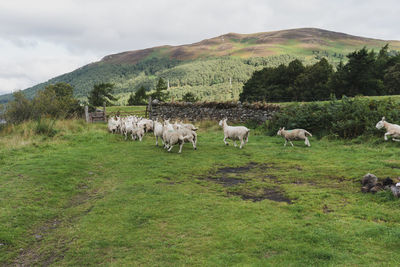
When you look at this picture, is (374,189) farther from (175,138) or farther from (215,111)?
(215,111)

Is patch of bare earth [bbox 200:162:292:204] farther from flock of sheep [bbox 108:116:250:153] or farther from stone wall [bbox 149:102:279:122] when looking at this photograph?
stone wall [bbox 149:102:279:122]

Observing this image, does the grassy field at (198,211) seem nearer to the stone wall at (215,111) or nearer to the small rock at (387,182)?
the small rock at (387,182)

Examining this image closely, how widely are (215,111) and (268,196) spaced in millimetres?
21303

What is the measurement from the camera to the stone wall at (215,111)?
24250mm

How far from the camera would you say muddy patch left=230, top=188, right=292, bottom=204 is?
714 centimetres

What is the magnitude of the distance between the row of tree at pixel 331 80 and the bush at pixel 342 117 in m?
24.3

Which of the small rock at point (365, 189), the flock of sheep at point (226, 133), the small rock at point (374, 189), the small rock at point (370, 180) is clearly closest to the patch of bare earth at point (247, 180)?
the small rock at point (365, 189)

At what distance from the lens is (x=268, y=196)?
7406 millimetres

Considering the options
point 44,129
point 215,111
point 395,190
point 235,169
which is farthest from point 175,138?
point 215,111

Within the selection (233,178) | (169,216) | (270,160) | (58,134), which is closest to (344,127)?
(270,160)

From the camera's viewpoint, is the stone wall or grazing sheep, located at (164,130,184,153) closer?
grazing sheep, located at (164,130,184,153)

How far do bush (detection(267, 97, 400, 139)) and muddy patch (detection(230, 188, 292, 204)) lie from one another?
1065cm

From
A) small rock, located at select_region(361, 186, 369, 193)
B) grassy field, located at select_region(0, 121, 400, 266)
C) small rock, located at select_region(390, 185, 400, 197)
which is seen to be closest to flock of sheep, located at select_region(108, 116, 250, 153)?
grassy field, located at select_region(0, 121, 400, 266)

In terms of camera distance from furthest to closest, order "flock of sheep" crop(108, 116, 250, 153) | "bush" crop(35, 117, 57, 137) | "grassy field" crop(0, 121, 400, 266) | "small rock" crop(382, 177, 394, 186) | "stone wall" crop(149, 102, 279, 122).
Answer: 1. "stone wall" crop(149, 102, 279, 122)
2. "bush" crop(35, 117, 57, 137)
3. "flock of sheep" crop(108, 116, 250, 153)
4. "small rock" crop(382, 177, 394, 186)
5. "grassy field" crop(0, 121, 400, 266)
